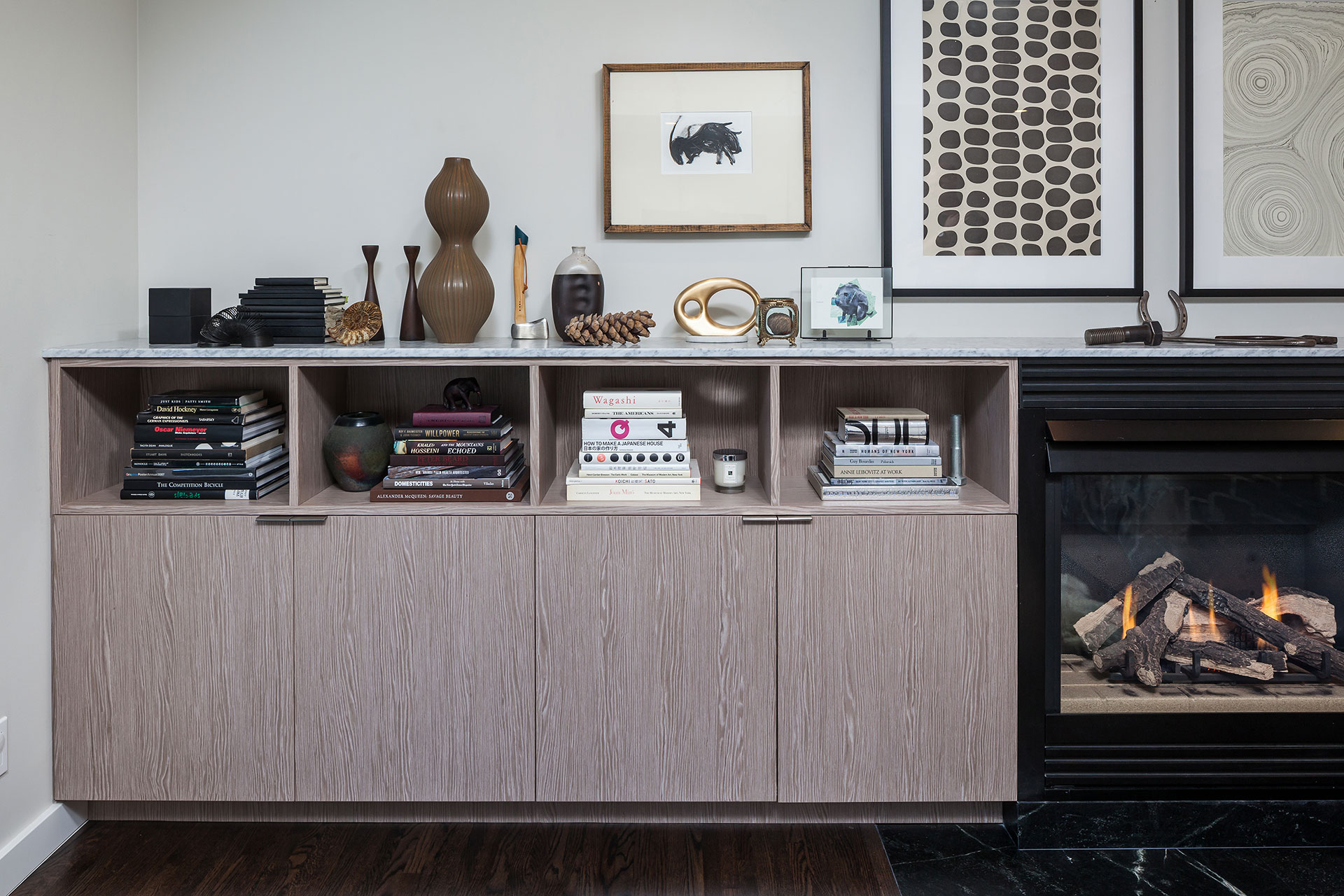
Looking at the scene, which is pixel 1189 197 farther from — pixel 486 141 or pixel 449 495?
pixel 449 495

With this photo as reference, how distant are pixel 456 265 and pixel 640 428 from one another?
0.60 m

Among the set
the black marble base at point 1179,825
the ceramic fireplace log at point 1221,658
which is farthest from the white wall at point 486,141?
the black marble base at point 1179,825

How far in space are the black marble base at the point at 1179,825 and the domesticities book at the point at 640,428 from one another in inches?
45.1

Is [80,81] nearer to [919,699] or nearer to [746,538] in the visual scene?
[746,538]

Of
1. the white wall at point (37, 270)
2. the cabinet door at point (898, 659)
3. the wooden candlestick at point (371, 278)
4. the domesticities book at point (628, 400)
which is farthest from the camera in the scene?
the wooden candlestick at point (371, 278)

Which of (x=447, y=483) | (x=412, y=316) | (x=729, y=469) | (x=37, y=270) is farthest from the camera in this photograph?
(x=412, y=316)

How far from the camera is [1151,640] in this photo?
83.0 inches

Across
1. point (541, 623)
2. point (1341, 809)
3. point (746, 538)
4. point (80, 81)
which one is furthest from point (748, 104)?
point (1341, 809)

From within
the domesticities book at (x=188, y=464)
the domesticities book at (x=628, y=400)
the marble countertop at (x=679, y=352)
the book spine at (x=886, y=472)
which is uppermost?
the marble countertop at (x=679, y=352)

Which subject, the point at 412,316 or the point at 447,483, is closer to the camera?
the point at 447,483

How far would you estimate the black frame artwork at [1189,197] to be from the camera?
7.69 feet

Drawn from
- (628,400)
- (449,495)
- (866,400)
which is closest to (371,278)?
(449,495)

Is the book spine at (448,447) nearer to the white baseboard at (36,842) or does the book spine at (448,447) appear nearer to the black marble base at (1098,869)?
the white baseboard at (36,842)

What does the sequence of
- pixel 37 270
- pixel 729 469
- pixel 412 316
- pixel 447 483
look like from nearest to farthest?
pixel 37 270 → pixel 447 483 → pixel 729 469 → pixel 412 316
